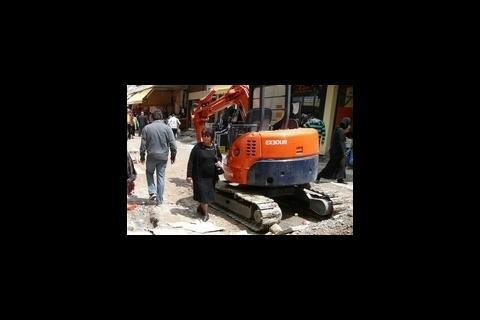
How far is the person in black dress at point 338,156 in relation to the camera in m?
3.20

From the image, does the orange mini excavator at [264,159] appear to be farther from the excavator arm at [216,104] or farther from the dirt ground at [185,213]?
the dirt ground at [185,213]

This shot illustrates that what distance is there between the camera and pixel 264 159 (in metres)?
3.17

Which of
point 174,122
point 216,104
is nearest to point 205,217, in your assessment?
point 174,122

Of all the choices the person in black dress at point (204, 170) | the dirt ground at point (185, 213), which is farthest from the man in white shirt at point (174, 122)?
the person in black dress at point (204, 170)

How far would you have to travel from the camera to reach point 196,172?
3277 millimetres

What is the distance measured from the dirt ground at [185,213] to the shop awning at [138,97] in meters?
0.32

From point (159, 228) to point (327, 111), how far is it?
5.73 ft

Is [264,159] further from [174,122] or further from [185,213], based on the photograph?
[174,122]

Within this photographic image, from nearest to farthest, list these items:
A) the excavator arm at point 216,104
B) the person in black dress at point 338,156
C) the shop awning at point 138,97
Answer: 1. the shop awning at point 138,97
2. the person in black dress at point 338,156
3. the excavator arm at point 216,104

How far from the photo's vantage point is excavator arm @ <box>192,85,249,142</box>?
11.3ft

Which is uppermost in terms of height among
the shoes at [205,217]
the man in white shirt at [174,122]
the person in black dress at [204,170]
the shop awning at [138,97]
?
the shop awning at [138,97]

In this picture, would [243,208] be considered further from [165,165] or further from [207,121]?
[207,121]

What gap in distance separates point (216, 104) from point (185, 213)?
3.59ft

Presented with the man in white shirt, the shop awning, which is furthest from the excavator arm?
the shop awning
